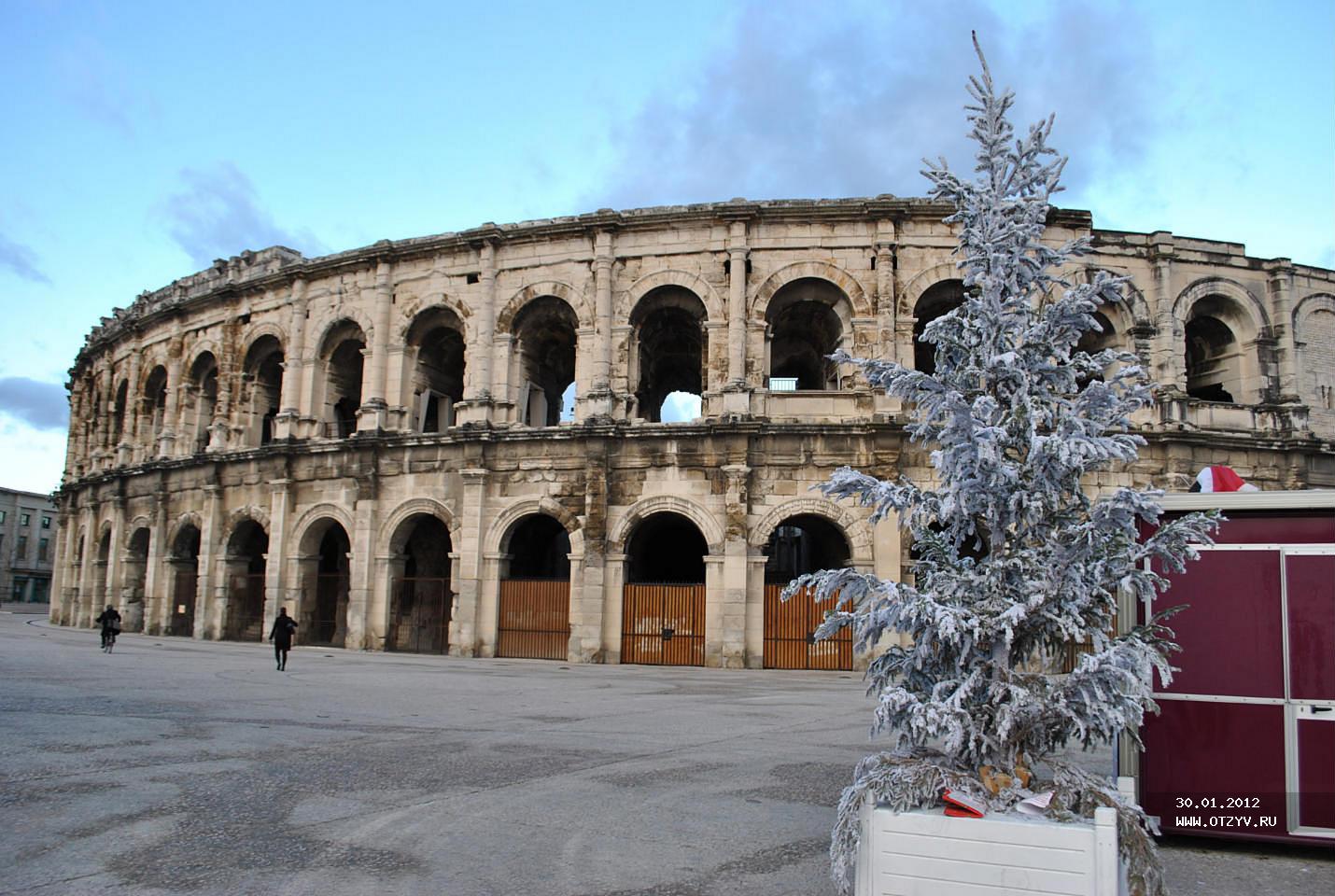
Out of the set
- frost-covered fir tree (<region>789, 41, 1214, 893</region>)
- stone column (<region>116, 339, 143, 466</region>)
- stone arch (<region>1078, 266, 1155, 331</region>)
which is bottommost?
frost-covered fir tree (<region>789, 41, 1214, 893</region>)

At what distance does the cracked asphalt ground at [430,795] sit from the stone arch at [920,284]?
982cm

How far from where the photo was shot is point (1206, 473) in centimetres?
716

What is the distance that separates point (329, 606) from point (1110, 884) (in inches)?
969

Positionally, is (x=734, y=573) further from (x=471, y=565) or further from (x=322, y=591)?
(x=322, y=591)

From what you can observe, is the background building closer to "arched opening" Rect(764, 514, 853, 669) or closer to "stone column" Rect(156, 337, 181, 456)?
"stone column" Rect(156, 337, 181, 456)

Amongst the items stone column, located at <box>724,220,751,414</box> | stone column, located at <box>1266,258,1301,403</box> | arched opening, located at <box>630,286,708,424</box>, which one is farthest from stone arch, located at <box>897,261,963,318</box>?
stone column, located at <box>1266,258,1301,403</box>

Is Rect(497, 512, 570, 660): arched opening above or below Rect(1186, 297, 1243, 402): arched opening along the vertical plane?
below

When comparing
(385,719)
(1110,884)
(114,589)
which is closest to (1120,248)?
(385,719)

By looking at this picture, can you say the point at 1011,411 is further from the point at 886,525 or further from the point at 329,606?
the point at 329,606

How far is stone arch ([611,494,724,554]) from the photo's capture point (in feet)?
65.0

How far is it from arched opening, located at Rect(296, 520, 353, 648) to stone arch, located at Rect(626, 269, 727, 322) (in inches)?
356

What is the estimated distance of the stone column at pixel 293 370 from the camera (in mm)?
24438

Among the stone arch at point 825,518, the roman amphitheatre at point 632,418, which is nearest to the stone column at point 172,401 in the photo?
the roman amphitheatre at point 632,418

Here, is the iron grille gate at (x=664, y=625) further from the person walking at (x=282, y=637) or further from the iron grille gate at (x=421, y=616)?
the person walking at (x=282, y=637)
